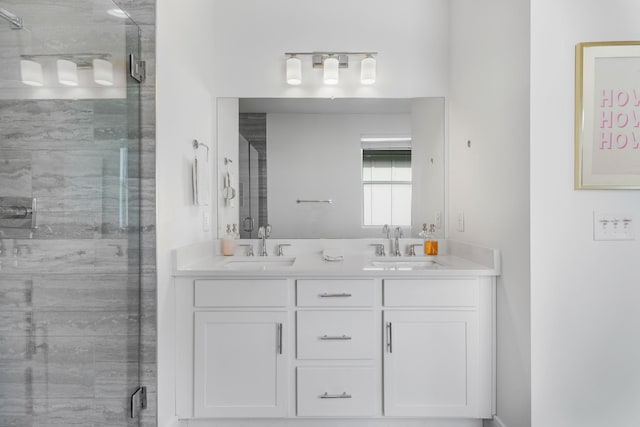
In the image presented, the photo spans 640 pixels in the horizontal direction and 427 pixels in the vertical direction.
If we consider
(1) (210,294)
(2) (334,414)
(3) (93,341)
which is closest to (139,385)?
(3) (93,341)

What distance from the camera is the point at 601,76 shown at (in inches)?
68.6

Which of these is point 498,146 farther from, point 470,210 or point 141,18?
point 141,18

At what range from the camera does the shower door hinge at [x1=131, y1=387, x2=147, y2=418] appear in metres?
1.84

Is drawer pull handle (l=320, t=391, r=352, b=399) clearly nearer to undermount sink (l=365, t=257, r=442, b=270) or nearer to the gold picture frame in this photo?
undermount sink (l=365, t=257, r=442, b=270)

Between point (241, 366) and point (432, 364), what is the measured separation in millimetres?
928

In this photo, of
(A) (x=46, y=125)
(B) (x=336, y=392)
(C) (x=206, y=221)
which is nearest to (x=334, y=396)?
(B) (x=336, y=392)

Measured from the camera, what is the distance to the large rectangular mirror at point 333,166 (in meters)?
2.82

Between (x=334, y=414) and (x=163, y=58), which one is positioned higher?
(x=163, y=58)

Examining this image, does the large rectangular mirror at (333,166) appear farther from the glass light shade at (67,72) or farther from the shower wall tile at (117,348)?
the glass light shade at (67,72)

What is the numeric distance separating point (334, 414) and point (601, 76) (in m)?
1.90

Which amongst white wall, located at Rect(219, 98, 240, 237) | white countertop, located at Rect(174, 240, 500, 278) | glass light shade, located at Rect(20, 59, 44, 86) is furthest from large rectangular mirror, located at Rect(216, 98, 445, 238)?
glass light shade, located at Rect(20, 59, 44, 86)

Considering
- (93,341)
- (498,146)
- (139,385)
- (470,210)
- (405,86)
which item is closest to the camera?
(93,341)

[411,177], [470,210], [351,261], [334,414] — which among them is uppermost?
[411,177]

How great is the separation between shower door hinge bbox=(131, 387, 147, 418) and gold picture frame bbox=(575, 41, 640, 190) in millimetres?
2080
